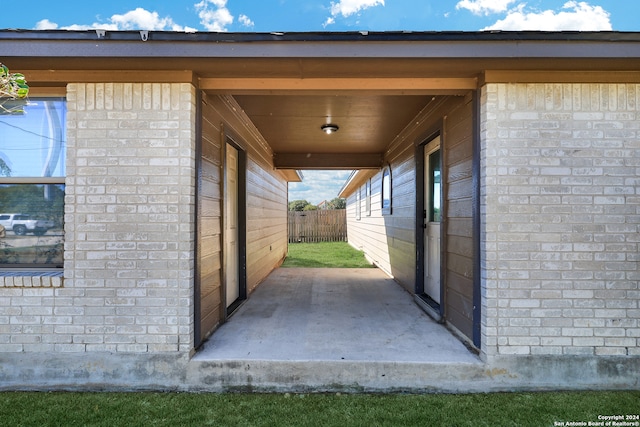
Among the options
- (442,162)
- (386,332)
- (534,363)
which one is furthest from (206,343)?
(442,162)

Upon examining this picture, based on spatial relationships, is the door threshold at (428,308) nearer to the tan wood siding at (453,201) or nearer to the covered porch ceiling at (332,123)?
the tan wood siding at (453,201)

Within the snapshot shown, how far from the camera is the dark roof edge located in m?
2.52

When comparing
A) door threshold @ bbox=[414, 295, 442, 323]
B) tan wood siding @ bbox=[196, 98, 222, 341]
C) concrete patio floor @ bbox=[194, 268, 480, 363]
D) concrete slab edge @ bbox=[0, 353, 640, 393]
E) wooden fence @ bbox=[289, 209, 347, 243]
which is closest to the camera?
concrete slab edge @ bbox=[0, 353, 640, 393]

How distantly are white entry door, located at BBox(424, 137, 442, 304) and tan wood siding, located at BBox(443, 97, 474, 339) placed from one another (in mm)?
668

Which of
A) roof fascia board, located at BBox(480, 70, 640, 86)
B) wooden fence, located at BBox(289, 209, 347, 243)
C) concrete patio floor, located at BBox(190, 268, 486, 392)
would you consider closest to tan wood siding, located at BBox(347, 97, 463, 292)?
roof fascia board, located at BBox(480, 70, 640, 86)

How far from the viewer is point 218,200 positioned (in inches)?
144

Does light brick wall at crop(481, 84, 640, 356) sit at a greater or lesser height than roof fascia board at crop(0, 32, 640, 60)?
lesser

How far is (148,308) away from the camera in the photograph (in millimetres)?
2830

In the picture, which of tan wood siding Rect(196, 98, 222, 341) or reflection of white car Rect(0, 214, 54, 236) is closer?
reflection of white car Rect(0, 214, 54, 236)

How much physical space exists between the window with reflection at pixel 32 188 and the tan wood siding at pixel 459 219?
3649 mm

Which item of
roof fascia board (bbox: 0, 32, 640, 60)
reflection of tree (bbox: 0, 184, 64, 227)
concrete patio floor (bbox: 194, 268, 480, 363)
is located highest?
roof fascia board (bbox: 0, 32, 640, 60)

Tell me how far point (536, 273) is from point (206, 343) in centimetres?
294

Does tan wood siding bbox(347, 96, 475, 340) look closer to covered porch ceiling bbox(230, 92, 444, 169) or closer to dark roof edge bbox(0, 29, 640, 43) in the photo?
covered porch ceiling bbox(230, 92, 444, 169)

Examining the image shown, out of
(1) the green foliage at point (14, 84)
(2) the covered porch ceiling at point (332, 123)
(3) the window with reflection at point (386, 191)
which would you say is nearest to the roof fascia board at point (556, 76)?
(2) the covered porch ceiling at point (332, 123)
